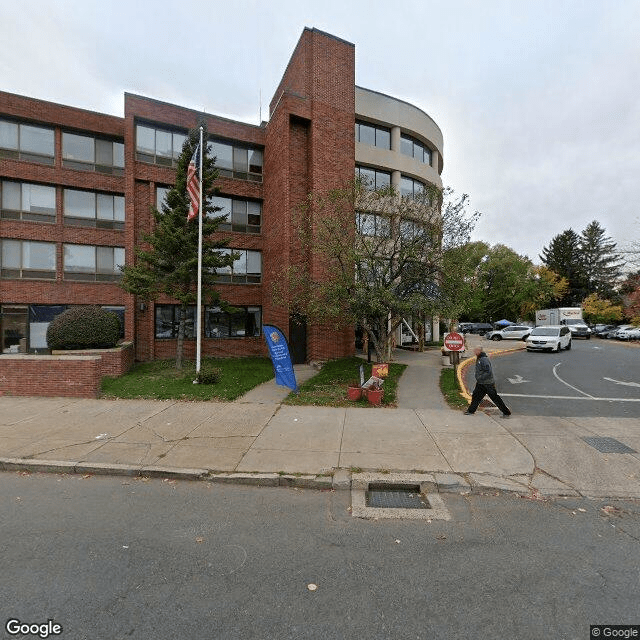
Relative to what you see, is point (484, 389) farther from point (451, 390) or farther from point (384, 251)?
point (384, 251)

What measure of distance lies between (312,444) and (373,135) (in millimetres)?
20225

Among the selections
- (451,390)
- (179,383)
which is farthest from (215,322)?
(451,390)

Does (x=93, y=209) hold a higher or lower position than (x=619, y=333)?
higher

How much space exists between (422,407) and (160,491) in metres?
6.21

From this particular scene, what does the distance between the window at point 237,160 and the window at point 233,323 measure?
24.1ft

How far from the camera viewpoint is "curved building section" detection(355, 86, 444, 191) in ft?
66.8

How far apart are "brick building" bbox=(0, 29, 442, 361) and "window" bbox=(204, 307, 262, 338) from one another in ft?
0.25

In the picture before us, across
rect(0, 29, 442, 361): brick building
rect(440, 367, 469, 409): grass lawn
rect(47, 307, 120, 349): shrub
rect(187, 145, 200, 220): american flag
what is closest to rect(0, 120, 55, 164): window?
rect(0, 29, 442, 361): brick building

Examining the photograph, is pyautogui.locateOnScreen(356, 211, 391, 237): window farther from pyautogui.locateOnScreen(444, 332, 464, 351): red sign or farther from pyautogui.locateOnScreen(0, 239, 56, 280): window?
pyautogui.locateOnScreen(0, 239, 56, 280): window

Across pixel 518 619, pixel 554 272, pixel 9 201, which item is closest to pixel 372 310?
pixel 518 619

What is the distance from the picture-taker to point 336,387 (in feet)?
35.0

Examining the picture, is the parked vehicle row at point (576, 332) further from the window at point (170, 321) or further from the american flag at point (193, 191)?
the american flag at point (193, 191)

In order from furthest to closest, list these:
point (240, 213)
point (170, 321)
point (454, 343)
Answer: point (240, 213), point (170, 321), point (454, 343)

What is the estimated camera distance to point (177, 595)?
108 inches
